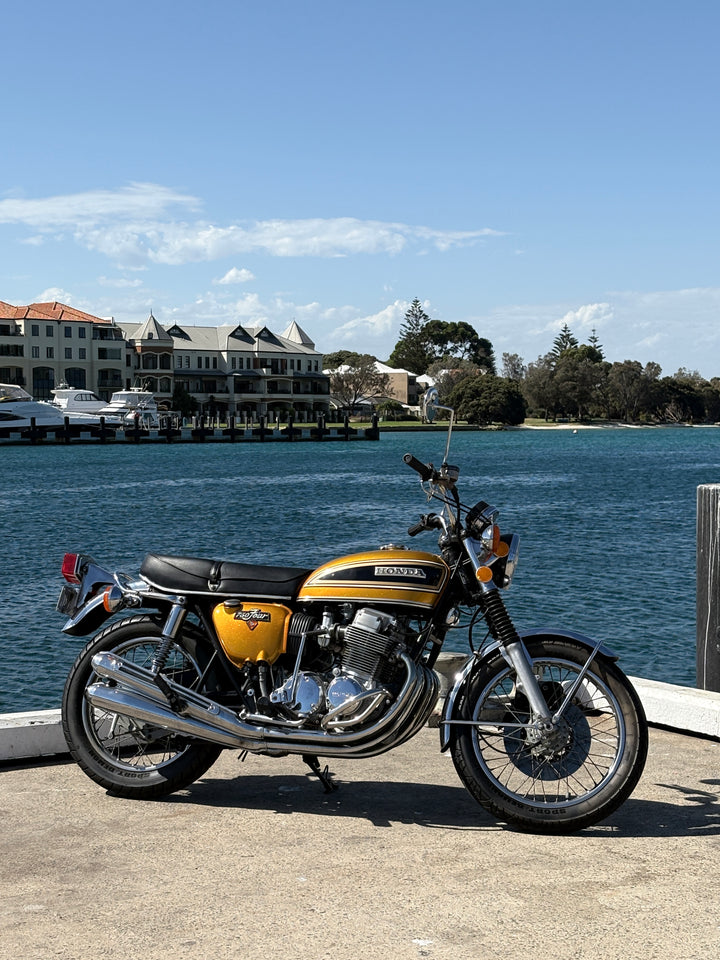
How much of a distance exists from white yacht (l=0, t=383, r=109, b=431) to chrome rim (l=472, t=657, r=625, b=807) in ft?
308

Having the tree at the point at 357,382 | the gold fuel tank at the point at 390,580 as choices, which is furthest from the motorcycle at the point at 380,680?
the tree at the point at 357,382

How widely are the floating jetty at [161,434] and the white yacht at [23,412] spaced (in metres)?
0.39

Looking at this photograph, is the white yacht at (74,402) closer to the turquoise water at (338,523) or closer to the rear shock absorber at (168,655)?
the turquoise water at (338,523)

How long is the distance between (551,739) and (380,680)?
2.46 feet

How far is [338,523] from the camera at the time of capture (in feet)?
129

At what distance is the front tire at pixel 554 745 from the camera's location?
4.56 m

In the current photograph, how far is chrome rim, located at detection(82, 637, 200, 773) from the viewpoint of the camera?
16.5 feet

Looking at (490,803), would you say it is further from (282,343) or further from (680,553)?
(282,343)

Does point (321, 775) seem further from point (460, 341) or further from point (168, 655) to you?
point (460, 341)

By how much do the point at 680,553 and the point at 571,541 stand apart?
12.8 feet

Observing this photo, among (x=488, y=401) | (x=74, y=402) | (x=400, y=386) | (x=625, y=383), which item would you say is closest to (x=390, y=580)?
(x=74, y=402)

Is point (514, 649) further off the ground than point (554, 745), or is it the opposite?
point (514, 649)

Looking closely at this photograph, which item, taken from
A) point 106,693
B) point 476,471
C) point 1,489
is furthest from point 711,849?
point 476,471

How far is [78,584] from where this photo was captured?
17.3 ft
